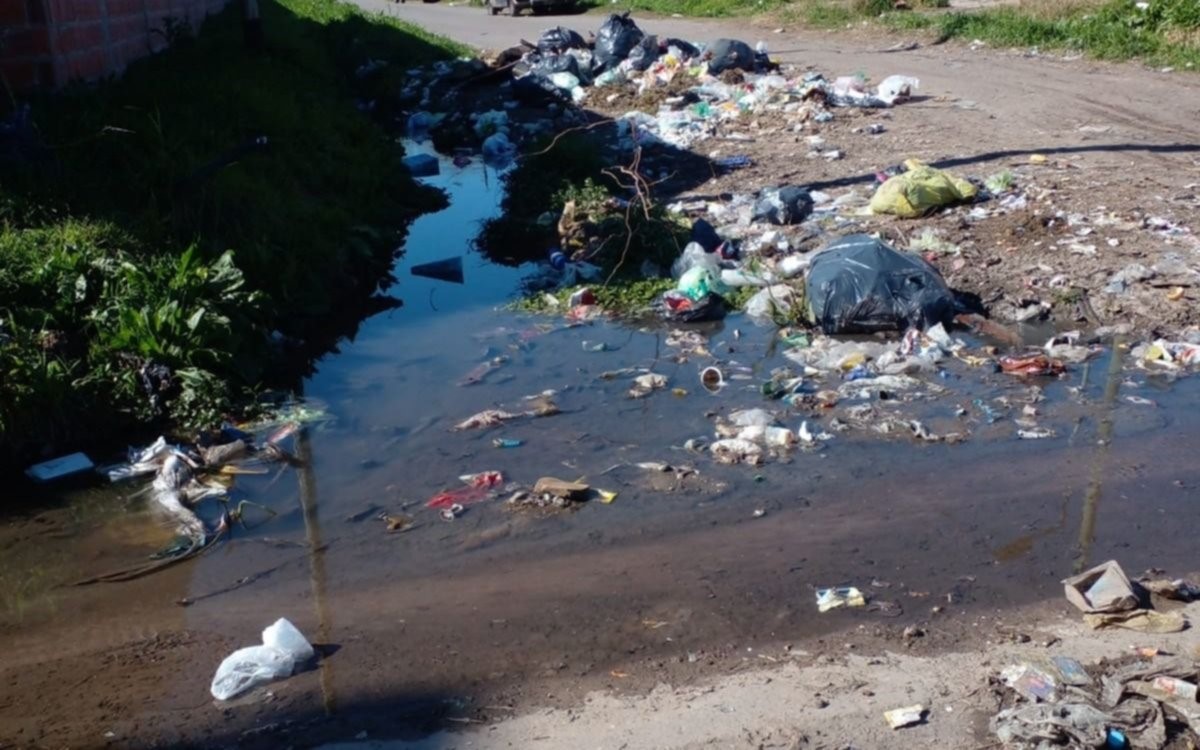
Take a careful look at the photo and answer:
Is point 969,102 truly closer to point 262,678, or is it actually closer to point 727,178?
point 727,178

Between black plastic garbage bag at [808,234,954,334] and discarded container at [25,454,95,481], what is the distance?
373 cm

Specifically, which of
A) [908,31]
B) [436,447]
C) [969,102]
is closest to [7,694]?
[436,447]

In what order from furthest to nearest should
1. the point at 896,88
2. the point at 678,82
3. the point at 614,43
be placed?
the point at 614,43 → the point at 678,82 → the point at 896,88

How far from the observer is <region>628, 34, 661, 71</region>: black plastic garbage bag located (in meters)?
14.1

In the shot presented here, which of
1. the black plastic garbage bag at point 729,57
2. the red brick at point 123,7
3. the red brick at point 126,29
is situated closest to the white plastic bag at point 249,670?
the red brick at point 126,29

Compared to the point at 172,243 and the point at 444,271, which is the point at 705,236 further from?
the point at 172,243

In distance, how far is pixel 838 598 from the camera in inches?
150

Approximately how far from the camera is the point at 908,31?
51.9 feet

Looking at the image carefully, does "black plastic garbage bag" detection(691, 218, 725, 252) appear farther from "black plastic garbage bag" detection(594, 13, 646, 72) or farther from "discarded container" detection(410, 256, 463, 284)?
"black plastic garbage bag" detection(594, 13, 646, 72)

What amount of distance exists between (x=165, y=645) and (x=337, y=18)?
16.6 meters

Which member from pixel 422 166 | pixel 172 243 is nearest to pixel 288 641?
pixel 172 243

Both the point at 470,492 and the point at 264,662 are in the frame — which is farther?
the point at 470,492

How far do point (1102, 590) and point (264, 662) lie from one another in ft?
8.57

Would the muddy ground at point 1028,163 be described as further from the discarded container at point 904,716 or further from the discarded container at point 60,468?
the discarded container at point 60,468
